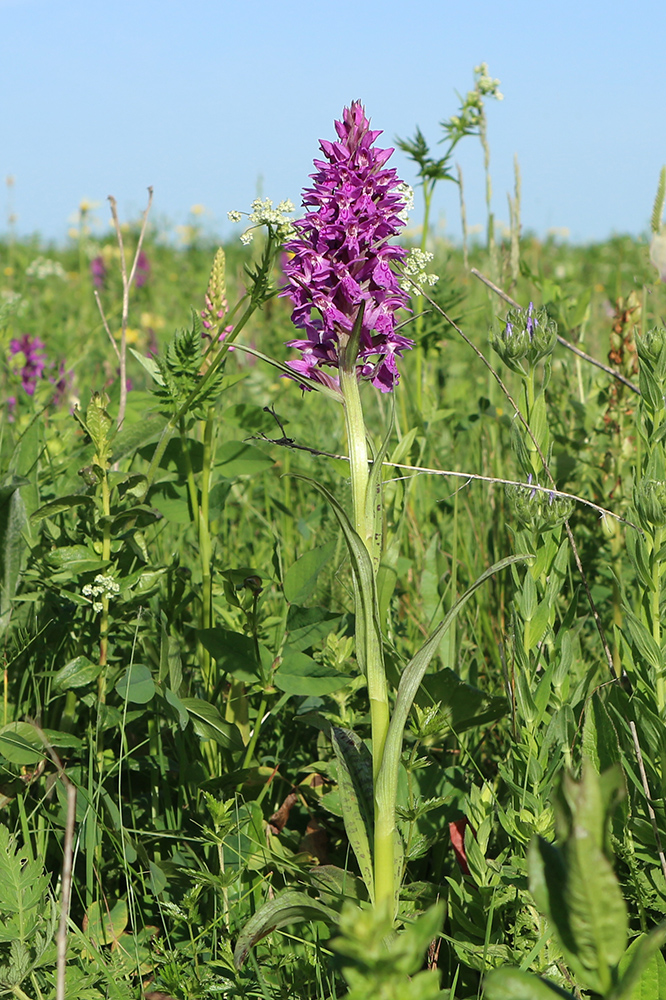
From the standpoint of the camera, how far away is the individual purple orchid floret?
1377 mm

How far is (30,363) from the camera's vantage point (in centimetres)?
363

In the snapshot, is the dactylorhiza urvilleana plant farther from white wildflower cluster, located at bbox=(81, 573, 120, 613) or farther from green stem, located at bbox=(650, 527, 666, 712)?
white wildflower cluster, located at bbox=(81, 573, 120, 613)

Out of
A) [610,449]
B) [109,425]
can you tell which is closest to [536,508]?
[109,425]

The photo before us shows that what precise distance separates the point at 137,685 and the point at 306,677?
13.6 inches

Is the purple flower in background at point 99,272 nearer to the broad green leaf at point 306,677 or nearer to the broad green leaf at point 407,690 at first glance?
the broad green leaf at point 306,677

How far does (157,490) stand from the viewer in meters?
2.12

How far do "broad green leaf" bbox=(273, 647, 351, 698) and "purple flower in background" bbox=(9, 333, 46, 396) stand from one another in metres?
2.30

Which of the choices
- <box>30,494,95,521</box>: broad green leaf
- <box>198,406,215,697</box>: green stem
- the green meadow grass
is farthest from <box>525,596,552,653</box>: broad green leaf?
<box>30,494,95,521</box>: broad green leaf

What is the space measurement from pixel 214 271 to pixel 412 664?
46.5 inches

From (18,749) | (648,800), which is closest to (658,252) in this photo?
(648,800)

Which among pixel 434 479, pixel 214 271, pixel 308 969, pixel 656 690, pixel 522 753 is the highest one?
pixel 214 271

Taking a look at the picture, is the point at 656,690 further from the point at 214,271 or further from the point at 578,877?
the point at 214,271

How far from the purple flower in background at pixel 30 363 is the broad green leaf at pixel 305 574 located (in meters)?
2.18

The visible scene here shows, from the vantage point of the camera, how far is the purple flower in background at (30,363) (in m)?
3.58
